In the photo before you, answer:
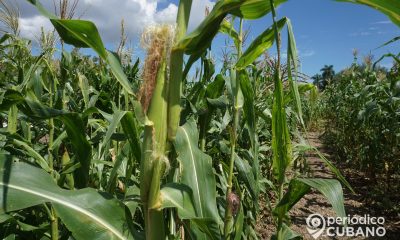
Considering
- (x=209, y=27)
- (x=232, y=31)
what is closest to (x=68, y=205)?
(x=209, y=27)

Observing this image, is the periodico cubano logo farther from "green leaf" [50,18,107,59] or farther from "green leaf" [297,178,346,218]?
"green leaf" [50,18,107,59]

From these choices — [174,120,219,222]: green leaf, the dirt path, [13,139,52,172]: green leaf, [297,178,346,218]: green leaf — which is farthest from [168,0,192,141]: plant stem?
the dirt path

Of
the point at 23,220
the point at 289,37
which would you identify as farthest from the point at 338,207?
the point at 23,220

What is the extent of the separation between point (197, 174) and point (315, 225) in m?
2.99

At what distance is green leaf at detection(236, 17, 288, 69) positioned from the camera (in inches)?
51.4

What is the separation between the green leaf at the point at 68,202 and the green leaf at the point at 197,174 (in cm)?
27

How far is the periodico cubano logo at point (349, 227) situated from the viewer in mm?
3565

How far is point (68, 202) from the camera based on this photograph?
1.18m

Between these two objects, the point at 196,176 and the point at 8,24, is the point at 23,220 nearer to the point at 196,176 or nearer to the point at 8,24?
the point at 196,176

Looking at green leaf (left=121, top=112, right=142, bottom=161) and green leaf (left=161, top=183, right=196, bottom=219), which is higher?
green leaf (left=121, top=112, right=142, bottom=161)

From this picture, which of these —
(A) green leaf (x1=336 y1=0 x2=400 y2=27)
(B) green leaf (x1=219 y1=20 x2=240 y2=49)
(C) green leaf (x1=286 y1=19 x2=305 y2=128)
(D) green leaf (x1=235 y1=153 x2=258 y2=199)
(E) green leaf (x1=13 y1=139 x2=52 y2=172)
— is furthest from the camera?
(D) green leaf (x1=235 y1=153 x2=258 y2=199)

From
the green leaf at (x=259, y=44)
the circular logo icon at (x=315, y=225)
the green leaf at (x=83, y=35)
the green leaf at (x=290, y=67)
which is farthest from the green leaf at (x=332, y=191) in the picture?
the circular logo icon at (x=315, y=225)

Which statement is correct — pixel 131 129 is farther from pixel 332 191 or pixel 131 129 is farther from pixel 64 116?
pixel 332 191

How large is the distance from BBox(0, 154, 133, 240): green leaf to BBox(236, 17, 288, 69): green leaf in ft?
2.61
